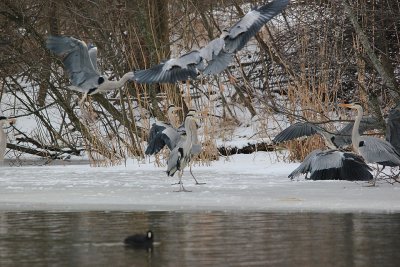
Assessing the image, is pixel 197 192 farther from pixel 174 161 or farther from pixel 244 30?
pixel 244 30

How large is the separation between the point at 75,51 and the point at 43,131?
6845 mm

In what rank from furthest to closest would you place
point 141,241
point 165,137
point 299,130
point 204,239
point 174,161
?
point 165,137, point 299,130, point 174,161, point 204,239, point 141,241

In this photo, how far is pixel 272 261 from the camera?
5.63 metres

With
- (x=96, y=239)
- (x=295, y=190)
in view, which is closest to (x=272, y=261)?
(x=96, y=239)

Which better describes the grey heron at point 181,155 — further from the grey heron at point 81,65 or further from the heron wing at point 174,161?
the grey heron at point 81,65

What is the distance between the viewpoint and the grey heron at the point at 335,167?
34.9 ft

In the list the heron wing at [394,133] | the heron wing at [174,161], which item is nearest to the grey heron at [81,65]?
the heron wing at [174,161]

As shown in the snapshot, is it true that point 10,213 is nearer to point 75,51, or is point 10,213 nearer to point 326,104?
point 75,51

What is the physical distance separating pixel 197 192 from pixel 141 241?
158 inches

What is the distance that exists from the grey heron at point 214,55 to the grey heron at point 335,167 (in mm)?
1534

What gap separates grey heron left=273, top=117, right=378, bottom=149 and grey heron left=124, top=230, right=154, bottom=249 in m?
5.46

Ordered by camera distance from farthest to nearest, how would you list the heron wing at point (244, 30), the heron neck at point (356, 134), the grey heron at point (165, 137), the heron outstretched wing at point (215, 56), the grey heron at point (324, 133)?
1. the grey heron at point (165, 137)
2. the grey heron at point (324, 133)
3. the heron wing at point (244, 30)
4. the heron outstretched wing at point (215, 56)
5. the heron neck at point (356, 134)

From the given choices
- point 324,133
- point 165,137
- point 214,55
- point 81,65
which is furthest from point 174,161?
point 81,65

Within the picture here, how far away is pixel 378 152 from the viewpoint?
33.9 ft
